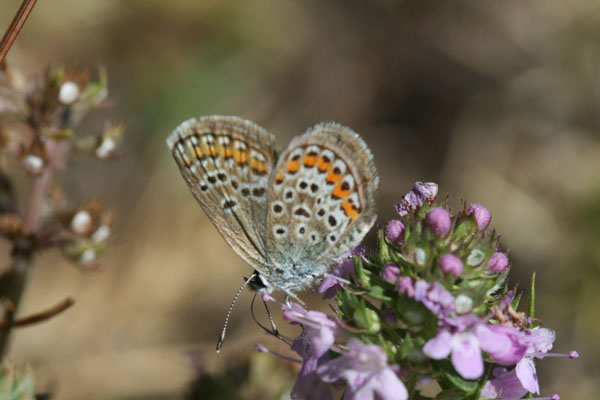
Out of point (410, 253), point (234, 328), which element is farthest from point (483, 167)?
point (410, 253)

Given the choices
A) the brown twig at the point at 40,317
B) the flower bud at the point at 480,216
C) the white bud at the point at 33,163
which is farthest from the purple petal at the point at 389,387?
the white bud at the point at 33,163

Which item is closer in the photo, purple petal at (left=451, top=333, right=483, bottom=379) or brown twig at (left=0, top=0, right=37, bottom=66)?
purple petal at (left=451, top=333, right=483, bottom=379)

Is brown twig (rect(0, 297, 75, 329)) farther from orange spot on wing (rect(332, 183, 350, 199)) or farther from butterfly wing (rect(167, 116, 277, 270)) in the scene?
orange spot on wing (rect(332, 183, 350, 199))

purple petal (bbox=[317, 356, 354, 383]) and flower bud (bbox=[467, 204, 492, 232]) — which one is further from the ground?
flower bud (bbox=[467, 204, 492, 232])

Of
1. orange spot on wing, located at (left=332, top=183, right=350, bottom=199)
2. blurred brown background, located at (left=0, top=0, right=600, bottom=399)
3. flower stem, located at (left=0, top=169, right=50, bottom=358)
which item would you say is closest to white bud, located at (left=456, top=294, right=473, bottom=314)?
orange spot on wing, located at (left=332, top=183, right=350, bottom=199)

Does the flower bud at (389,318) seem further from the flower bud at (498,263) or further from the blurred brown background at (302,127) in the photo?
the blurred brown background at (302,127)

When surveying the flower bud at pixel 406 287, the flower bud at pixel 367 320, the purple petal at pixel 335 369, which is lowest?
→ the purple petal at pixel 335 369
